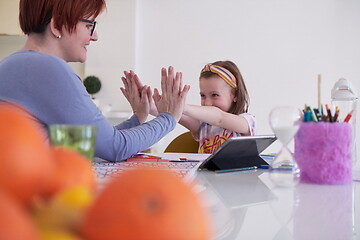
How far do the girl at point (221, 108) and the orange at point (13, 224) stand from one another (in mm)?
1955

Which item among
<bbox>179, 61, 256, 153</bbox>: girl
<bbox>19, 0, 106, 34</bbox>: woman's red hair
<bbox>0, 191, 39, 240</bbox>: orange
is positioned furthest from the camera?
<bbox>179, 61, 256, 153</bbox>: girl

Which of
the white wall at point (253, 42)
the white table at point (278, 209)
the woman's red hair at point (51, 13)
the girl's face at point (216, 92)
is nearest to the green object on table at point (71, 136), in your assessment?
the white table at point (278, 209)

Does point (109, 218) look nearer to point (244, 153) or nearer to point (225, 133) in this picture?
point (244, 153)

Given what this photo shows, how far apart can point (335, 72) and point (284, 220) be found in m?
4.38

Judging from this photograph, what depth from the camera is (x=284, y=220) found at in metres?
0.68

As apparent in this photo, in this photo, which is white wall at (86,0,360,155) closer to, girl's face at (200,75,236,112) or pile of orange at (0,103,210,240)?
girl's face at (200,75,236,112)

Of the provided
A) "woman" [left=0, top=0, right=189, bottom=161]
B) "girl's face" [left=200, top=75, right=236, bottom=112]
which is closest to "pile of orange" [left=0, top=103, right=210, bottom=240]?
"woman" [left=0, top=0, right=189, bottom=161]

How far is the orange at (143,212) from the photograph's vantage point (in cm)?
21

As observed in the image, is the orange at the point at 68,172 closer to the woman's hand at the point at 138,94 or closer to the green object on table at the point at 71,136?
the green object on table at the point at 71,136

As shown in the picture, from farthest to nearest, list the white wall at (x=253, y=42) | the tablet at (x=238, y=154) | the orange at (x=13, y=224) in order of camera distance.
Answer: the white wall at (x=253, y=42), the tablet at (x=238, y=154), the orange at (x=13, y=224)

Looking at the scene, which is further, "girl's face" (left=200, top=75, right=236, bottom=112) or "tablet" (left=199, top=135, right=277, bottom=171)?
"girl's face" (left=200, top=75, right=236, bottom=112)

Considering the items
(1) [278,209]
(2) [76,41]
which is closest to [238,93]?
(2) [76,41]

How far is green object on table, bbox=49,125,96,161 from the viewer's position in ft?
1.14

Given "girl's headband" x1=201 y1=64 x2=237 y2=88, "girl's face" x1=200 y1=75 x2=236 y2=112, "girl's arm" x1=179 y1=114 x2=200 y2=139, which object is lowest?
"girl's arm" x1=179 y1=114 x2=200 y2=139
